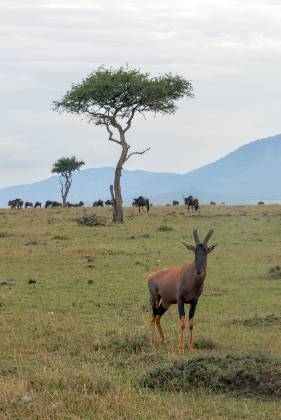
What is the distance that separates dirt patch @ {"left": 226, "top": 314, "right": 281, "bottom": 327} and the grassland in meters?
0.02

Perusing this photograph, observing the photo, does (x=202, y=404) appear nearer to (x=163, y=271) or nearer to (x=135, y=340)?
(x=135, y=340)

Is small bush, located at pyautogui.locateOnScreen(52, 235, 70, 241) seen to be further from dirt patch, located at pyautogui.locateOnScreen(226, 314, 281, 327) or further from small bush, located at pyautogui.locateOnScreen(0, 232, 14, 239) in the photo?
dirt patch, located at pyautogui.locateOnScreen(226, 314, 281, 327)

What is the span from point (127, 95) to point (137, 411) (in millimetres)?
42273

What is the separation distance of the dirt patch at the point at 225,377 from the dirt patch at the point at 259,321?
187 inches

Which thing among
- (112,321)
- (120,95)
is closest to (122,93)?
(120,95)

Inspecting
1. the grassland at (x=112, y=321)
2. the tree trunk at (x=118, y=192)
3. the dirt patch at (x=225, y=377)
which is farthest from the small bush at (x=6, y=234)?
the dirt patch at (x=225, y=377)

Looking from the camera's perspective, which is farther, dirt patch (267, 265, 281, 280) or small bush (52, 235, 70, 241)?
small bush (52, 235, 70, 241)

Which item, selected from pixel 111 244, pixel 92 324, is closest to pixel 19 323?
pixel 92 324

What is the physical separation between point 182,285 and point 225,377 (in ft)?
10.6

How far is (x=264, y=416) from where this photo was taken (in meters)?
8.92

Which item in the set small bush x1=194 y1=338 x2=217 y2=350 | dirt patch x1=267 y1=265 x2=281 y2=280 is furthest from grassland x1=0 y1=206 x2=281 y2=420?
dirt patch x1=267 y1=265 x2=281 y2=280

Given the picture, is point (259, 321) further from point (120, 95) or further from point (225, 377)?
point (120, 95)

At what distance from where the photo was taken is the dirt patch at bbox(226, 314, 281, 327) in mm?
15438

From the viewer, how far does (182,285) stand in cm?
1343
